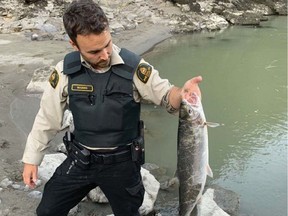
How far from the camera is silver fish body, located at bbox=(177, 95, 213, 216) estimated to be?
2703 millimetres

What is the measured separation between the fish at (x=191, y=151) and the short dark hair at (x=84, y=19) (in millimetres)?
745

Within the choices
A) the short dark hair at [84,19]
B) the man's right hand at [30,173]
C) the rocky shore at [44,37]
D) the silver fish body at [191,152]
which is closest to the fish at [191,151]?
the silver fish body at [191,152]

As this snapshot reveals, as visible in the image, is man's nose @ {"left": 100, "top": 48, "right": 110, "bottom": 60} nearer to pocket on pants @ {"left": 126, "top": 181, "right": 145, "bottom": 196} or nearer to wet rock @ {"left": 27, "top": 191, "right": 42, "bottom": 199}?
pocket on pants @ {"left": 126, "top": 181, "right": 145, "bottom": 196}

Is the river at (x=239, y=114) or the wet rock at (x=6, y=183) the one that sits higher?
the wet rock at (x=6, y=183)

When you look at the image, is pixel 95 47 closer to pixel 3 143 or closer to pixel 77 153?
pixel 77 153

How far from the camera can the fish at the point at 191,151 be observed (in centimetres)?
270

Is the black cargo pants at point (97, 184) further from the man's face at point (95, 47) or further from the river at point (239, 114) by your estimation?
the river at point (239, 114)

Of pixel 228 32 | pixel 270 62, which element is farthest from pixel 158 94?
pixel 228 32

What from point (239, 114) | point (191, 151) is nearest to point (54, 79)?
point (191, 151)

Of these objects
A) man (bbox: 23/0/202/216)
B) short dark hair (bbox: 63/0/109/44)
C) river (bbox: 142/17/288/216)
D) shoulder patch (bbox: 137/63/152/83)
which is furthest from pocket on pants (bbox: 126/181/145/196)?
river (bbox: 142/17/288/216)

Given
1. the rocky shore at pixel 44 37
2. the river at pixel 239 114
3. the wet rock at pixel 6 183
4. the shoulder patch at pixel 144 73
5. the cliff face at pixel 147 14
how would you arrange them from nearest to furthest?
the shoulder patch at pixel 144 73 < the wet rock at pixel 6 183 < the rocky shore at pixel 44 37 < the river at pixel 239 114 < the cliff face at pixel 147 14

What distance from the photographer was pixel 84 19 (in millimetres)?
2559

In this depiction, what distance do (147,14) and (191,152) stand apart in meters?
16.8

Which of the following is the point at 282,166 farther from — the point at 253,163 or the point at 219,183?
the point at 219,183
